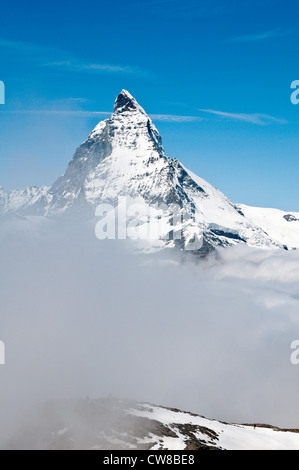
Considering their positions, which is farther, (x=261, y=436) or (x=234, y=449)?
(x=261, y=436)

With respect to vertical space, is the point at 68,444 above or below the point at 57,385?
above

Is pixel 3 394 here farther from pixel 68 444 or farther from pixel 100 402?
pixel 68 444
